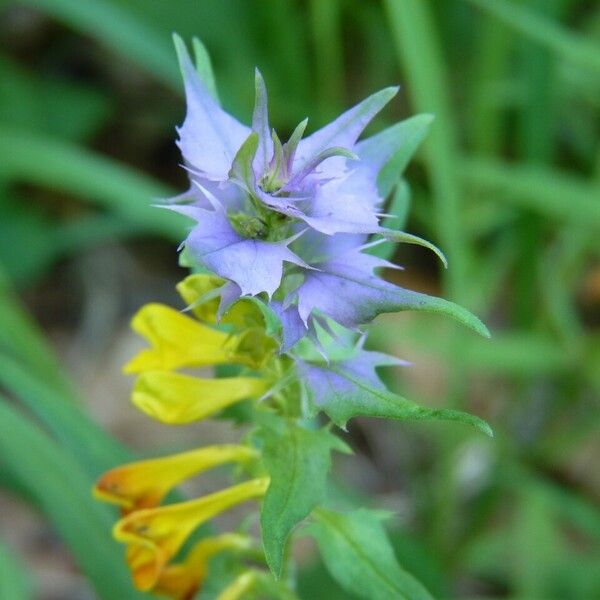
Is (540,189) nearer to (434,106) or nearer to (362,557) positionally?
(434,106)

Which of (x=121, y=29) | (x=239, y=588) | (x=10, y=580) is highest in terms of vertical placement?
(x=121, y=29)

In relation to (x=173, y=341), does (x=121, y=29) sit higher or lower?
higher

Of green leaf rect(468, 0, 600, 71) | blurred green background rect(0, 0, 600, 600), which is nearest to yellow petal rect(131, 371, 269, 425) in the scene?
blurred green background rect(0, 0, 600, 600)

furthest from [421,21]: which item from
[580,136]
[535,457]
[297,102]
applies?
[535,457]

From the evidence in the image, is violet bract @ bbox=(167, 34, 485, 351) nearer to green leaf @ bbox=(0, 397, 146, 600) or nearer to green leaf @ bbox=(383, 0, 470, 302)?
green leaf @ bbox=(0, 397, 146, 600)

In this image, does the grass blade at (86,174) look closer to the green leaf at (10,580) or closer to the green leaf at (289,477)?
the green leaf at (10,580)

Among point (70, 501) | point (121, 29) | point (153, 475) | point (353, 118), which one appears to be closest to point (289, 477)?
point (153, 475)

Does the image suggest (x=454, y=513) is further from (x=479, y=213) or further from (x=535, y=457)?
(x=479, y=213)

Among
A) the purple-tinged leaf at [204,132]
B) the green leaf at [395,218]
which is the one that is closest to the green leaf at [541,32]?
the green leaf at [395,218]
